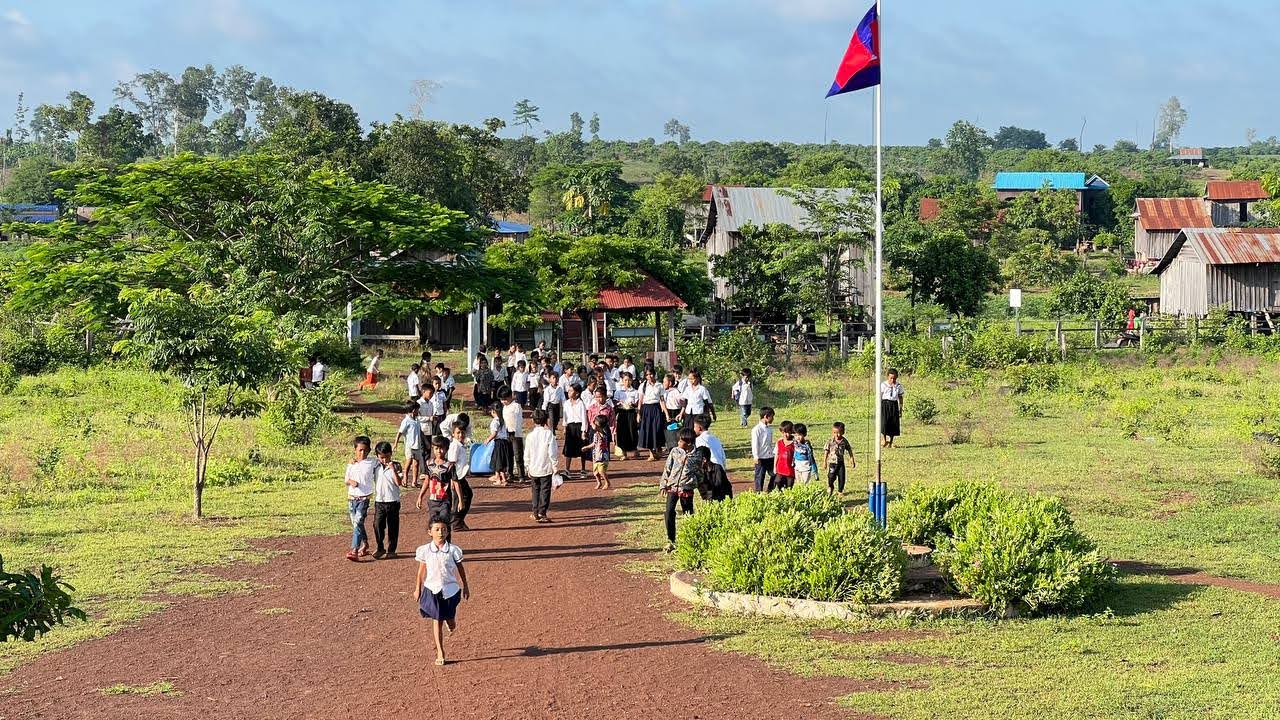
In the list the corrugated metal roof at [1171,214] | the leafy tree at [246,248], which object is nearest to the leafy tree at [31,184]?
the leafy tree at [246,248]

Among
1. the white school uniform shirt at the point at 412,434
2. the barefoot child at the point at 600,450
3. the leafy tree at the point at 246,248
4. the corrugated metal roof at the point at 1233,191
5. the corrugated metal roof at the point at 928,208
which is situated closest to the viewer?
the white school uniform shirt at the point at 412,434

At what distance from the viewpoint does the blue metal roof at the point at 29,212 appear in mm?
77125

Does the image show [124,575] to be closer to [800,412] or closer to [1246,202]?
[800,412]

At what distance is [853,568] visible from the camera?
11.8 meters

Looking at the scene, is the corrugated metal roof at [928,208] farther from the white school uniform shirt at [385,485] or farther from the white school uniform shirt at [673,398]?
Answer: the white school uniform shirt at [385,485]

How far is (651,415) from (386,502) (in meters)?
7.69

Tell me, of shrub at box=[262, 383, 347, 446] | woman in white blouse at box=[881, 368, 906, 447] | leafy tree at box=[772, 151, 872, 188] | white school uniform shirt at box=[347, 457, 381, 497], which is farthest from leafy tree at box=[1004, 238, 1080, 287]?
white school uniform shirt at box=[347, 457, 381, 497]

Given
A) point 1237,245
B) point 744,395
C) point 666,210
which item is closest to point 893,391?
point 744,395

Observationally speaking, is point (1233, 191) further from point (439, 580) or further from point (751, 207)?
point (439, 580)

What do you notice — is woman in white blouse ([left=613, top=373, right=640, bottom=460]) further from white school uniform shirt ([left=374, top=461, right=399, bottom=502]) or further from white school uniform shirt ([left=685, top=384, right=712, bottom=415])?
white school uniform shirt ([left=374, top=461, right=399, bottom=502])

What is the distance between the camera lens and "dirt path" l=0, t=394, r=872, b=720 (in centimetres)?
962

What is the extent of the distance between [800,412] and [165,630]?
57.6 feet

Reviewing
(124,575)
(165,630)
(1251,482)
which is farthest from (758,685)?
(1251,482)

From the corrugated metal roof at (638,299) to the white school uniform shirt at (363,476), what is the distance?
20.6 meters
